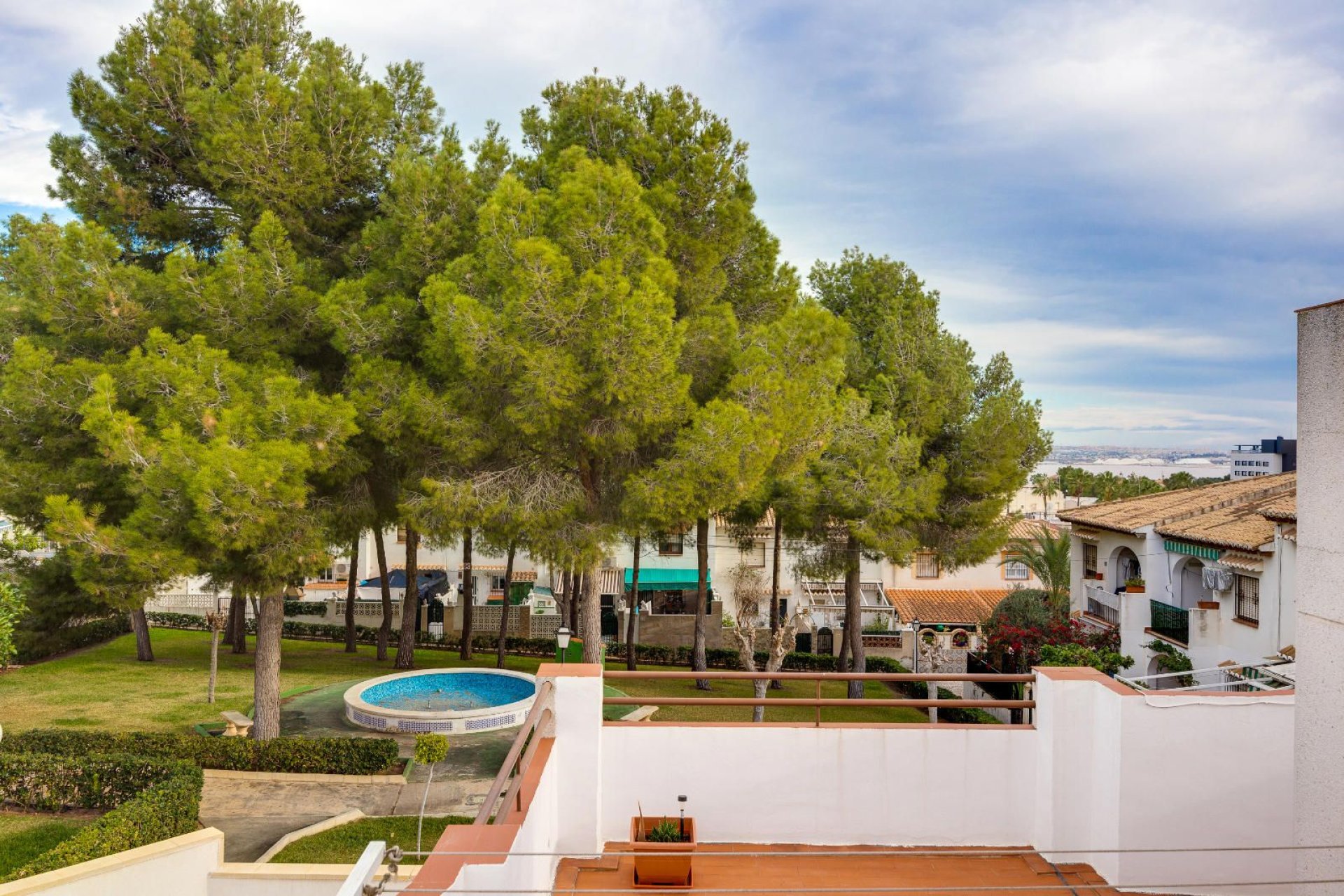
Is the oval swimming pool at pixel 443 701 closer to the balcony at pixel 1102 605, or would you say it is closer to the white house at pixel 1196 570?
the white house at pixel 1196 570

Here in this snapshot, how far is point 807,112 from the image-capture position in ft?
79.5

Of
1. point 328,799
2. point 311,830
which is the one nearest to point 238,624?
point 328,799

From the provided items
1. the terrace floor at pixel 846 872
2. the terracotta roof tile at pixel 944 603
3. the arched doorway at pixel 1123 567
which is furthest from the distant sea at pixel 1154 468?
the terrace floor at pixel 846 872

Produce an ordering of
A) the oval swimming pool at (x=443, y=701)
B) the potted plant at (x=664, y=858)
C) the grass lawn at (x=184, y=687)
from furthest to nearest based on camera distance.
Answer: the grass lawn at (x=184, y=687) → the oval swimming pool at (x=443, y=701) → the potted plant at (x=664, y=858)

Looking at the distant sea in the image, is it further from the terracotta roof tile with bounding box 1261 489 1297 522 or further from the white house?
the terracotta roof tile with bounding box 1261 489 1297 522

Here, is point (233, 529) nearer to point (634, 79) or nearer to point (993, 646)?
point (634, 79)

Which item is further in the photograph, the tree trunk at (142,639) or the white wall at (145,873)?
the tree trunk at (142,639)

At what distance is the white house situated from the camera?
18.6 m

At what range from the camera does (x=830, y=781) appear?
7195mm

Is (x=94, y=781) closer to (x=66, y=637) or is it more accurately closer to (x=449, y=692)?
(x=449, y=692)

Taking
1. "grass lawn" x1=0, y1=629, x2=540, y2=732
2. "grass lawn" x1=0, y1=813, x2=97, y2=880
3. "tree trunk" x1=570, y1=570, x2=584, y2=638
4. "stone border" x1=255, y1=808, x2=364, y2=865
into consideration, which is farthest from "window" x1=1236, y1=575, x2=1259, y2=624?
"grass lawn" x1=0, y1=813, x2=97, y2=880

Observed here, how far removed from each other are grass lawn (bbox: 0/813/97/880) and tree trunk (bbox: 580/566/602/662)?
930 cm

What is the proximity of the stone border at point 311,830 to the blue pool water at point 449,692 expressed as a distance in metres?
7.21

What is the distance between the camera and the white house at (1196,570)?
1862 cm
